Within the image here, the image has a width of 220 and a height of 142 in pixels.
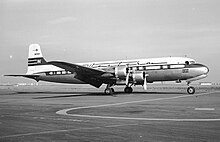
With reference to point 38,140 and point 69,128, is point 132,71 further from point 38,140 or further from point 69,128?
point 38,140

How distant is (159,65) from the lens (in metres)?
31.5

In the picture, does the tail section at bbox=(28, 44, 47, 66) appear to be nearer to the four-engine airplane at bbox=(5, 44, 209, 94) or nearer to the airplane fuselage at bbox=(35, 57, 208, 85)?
the four-engine airplane at bbox=(5, 44, 209, 94)

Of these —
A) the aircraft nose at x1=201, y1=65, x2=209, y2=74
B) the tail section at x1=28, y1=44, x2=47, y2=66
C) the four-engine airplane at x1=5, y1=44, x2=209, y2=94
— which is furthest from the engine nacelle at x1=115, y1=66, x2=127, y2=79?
the tail section at x1=28, y1=44, x2=47, y2=66

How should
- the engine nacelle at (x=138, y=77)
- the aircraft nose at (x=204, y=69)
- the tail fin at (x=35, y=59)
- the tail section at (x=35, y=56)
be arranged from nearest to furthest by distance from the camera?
the aircraft nose at (x=204, y=69), the engine nacelle at (x=138, y=77), the tail fin at (x=35, y=59), the tail section at (x=35, y=56)

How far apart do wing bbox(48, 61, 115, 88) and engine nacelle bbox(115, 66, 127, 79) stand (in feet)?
2.41

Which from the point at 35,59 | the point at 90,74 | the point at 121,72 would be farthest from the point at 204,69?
the point at 35,59

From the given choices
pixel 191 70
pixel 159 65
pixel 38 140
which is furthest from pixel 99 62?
pixel 38 140

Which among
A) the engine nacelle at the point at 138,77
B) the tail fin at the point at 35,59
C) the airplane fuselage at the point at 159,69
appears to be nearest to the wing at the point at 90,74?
the airplane fuselage at the point at 159,69

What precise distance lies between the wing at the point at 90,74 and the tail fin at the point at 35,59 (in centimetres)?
916

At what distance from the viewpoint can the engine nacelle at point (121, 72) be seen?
30031 millimetres

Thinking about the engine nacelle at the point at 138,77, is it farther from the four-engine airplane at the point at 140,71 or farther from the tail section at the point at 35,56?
the tail section at the point at 35,56

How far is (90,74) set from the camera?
31391 mm

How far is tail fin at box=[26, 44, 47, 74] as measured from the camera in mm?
39156

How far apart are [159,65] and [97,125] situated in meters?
22.5
